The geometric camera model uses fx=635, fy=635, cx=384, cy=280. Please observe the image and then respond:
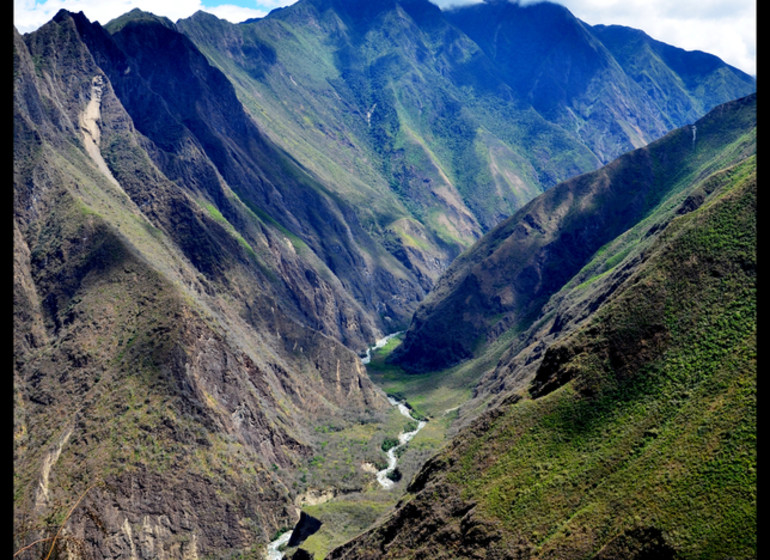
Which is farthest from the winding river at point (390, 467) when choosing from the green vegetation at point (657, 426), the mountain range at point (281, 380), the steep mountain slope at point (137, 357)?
the green vegetation at point (657, 426)

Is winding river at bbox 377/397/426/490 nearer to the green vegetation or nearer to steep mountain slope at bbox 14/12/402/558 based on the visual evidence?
steep mountain slope at bbox 14/12/402/558

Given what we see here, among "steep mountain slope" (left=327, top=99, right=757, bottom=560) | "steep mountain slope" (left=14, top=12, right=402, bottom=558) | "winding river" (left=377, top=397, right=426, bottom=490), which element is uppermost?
"steep mountain slope" (left=14, top=12, right=402, bottom=558)

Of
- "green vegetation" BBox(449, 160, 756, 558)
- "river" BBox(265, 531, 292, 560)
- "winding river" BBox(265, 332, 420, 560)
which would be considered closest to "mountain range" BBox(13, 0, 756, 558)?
"green vegetation" BBox(449, 160, 756, 558)

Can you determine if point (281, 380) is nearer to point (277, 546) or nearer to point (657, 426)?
point (277, 546)

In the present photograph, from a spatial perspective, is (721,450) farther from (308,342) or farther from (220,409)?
(308,342)

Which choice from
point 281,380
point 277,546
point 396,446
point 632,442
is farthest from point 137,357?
point 632,442
